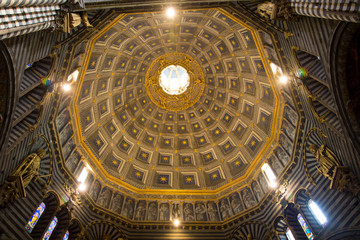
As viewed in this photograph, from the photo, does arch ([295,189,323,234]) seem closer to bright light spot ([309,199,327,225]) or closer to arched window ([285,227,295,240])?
bright light spot ([309,199,327,225])

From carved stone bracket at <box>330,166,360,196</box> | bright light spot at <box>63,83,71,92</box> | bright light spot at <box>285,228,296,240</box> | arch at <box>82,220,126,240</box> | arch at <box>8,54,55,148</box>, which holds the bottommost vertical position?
carved stone bracket at <box>330,166,360,196</box>

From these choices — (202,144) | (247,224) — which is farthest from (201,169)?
(247,224)

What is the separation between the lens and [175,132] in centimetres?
3000

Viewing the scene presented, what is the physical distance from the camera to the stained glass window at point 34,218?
565 inches

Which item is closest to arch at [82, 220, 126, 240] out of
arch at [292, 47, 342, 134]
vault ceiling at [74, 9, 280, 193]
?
vault ceiling at [74, 9, 280, 193]

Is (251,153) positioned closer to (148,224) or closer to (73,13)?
(148,224)

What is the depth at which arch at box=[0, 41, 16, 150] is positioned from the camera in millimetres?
11055

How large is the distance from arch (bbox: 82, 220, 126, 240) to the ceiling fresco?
1.24 m

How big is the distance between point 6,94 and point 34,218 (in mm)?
7811

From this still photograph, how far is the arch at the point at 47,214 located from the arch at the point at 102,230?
310cm

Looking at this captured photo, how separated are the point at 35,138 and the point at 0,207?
4486mm

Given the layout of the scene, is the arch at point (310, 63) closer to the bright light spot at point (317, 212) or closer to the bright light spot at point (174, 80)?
the bright light spot at point (317, 212)

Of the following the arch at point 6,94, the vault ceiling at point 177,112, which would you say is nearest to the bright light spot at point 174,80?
the vault ceiling at point 177,112

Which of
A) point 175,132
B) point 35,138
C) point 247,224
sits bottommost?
point 247,224
